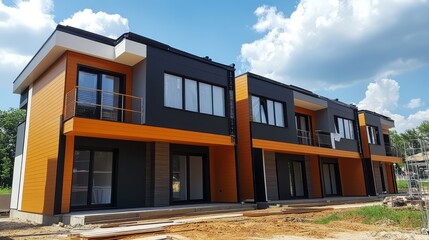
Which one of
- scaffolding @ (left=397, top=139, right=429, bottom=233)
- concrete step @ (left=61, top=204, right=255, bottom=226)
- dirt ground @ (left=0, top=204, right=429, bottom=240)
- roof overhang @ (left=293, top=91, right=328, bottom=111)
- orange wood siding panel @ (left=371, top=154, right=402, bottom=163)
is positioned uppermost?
roof overhang @ (left=293, top=91, right=328, bottom=111)

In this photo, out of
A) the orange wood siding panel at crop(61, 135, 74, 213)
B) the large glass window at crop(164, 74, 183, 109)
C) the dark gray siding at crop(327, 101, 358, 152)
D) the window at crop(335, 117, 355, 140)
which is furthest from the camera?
the window at crop(335, 117, 355, 140)

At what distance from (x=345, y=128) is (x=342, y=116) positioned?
32.4 inches

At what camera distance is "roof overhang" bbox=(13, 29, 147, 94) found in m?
10.8

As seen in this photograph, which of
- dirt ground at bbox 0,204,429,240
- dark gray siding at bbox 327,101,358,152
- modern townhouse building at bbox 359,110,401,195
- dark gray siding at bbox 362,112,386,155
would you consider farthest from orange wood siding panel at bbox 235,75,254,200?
dark gray siding at bbox 362,112,386,155

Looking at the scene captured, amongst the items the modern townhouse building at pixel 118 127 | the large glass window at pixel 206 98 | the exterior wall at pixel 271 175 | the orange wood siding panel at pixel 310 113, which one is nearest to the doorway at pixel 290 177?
the exterior wall at pixel 271 175

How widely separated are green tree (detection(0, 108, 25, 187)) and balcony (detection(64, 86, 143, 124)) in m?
32.2

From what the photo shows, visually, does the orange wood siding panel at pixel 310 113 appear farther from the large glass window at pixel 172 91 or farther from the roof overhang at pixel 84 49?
the roof overhang at pixel 84 49

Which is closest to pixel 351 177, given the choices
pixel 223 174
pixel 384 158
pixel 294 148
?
pixel 384 158

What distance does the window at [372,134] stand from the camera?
23.5m

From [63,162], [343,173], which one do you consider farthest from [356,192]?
[63,162]

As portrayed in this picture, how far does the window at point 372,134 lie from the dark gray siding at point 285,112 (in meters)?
9.08

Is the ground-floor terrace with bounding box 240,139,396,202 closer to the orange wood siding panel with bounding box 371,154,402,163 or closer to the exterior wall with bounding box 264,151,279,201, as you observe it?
the exterior wall with bounding box 264,151,279,201

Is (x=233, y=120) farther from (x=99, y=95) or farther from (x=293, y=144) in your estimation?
(x=99, y=95)

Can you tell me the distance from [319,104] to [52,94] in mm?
13881
